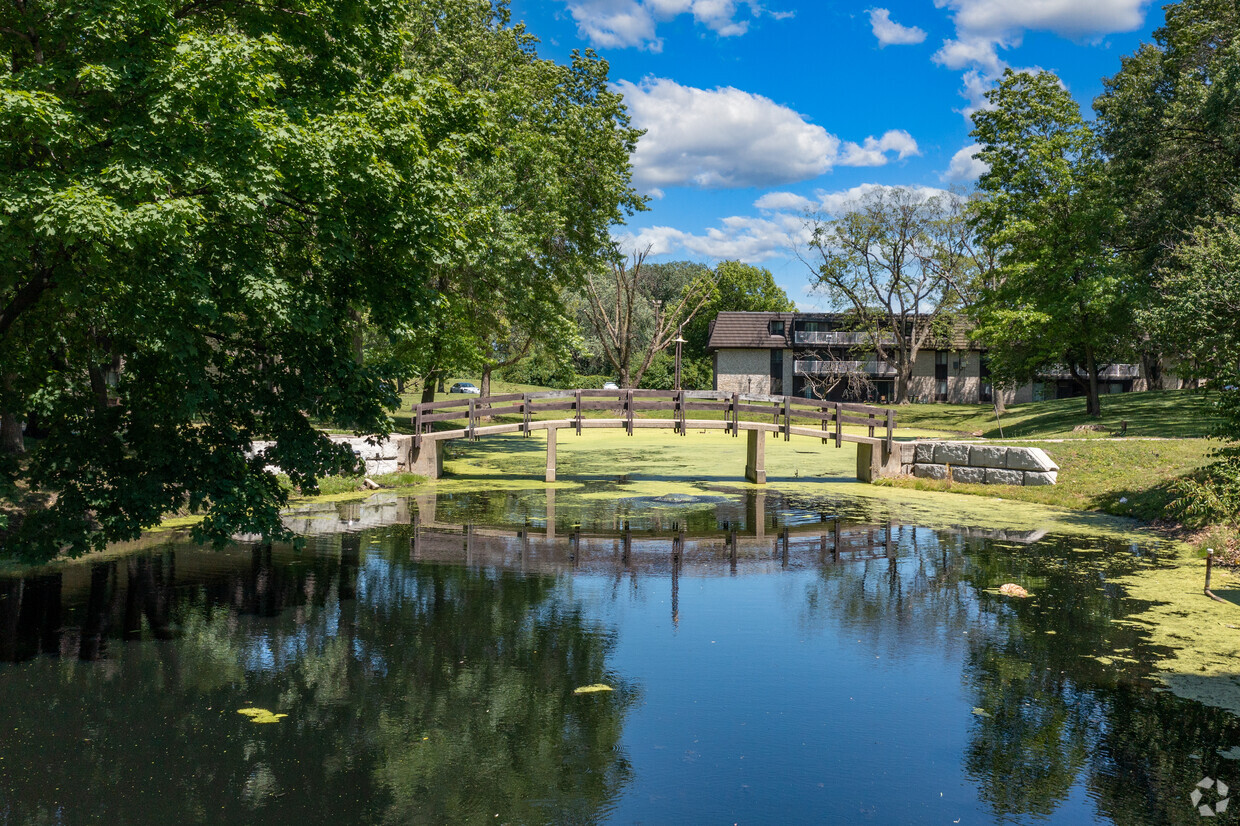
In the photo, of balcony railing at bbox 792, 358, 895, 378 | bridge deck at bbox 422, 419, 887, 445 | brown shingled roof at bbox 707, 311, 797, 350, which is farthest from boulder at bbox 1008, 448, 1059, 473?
brown shingled roof at bbox 707, 311, 797, 350

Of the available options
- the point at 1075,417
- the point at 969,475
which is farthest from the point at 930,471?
the point at 1075,417

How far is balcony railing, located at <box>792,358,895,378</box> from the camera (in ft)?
213

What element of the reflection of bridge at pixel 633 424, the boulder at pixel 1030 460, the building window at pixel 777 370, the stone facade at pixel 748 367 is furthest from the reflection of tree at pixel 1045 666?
the building window at pixel 777 370

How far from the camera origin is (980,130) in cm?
4119

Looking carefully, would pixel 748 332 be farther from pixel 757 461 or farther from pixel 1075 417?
pixel 757 461

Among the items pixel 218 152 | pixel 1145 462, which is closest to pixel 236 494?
pixel 218 152

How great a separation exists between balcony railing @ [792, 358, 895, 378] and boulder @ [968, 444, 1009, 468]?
4129 centimetres

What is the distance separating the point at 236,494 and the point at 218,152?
4059 mm

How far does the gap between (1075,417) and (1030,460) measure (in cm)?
1623

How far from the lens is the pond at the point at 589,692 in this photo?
643 centimetres

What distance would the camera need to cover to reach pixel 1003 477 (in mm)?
22406

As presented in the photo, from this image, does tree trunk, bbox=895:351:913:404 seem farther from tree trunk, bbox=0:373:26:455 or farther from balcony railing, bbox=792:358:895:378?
tree trunk, bbox=0:373:26:455

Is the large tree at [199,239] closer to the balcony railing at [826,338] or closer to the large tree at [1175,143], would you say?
the large tree at [1175,143]

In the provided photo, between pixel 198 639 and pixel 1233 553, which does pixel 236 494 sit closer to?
pixel 198 639
